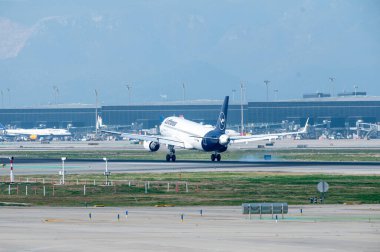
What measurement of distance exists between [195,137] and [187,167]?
20854 mm

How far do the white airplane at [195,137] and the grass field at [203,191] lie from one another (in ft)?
117

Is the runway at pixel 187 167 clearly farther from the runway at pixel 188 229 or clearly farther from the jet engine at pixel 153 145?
the runway at pixel 188 229

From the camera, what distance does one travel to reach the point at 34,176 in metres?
123

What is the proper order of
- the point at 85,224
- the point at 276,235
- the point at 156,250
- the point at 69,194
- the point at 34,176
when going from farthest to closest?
the point at 34,176
the point at 69,194
the point at 85,224
the point at 276,235
the point at 156,250

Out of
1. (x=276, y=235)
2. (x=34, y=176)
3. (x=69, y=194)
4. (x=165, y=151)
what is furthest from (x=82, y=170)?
(x=276, y=235)

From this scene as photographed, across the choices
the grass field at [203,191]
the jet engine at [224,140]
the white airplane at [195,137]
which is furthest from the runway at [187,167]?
the grass field at [203,191]

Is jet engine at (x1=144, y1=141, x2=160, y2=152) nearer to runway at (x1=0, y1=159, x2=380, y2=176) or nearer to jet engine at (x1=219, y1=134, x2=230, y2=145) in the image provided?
runway at (x1=0, y1=159, x2=380, y2=176)

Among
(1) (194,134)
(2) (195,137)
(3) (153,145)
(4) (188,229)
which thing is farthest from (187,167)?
(4) (188,229)

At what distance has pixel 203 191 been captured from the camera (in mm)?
97438

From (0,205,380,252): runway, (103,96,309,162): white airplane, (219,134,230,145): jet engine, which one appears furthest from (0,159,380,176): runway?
(0,205,380,252): runway

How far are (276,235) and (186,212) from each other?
664 inches

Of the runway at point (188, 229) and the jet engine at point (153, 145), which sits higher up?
the jet engine at point (153, 145)

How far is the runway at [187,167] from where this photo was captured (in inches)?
5138

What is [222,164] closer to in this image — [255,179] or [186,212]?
[255,179]
